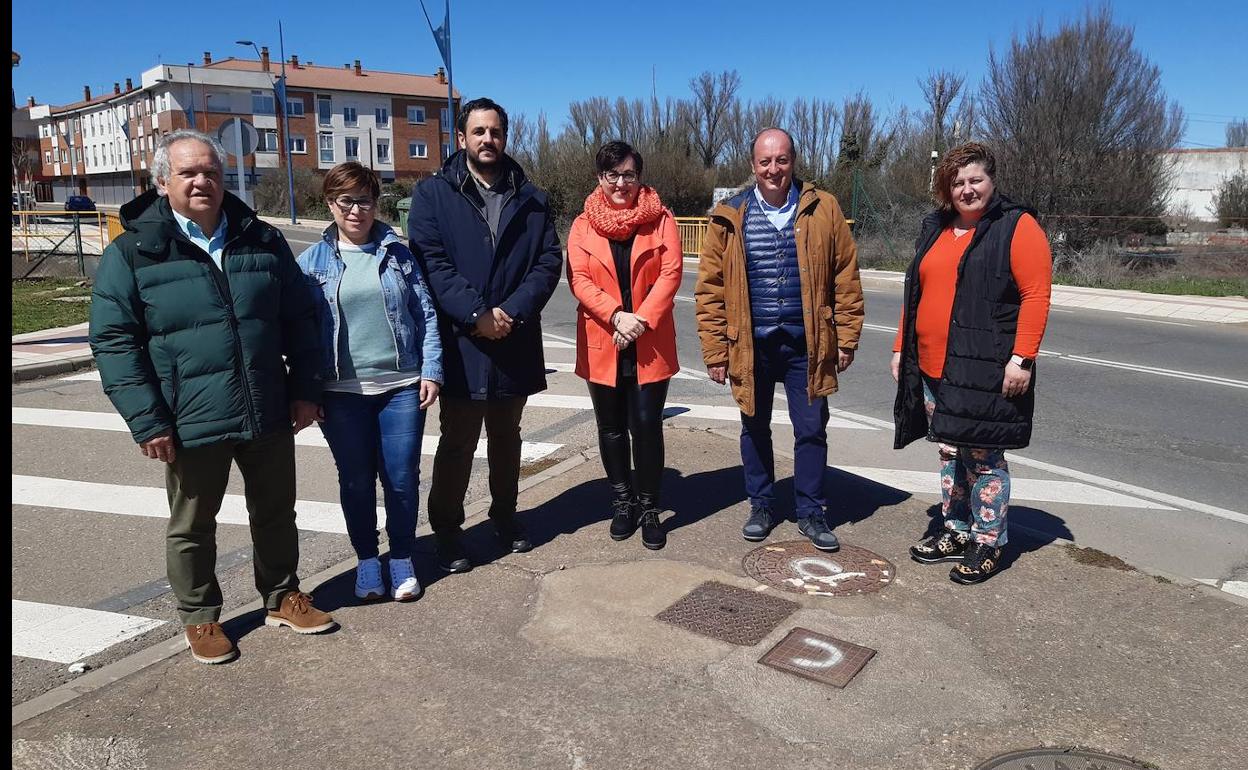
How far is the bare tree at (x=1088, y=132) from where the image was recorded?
20.3m

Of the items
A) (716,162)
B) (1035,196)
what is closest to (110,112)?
(716,162)

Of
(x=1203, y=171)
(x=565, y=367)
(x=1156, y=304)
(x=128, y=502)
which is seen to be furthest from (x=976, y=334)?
(x=1203, y=171)

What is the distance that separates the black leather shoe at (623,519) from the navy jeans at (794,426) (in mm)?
629

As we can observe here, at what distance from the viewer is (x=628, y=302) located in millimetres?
4410

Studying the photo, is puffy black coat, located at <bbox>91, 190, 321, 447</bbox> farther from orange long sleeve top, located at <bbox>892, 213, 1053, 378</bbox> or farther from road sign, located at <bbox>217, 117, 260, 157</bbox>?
road sign, located at <bbox>217, 117, 260, 157</bbox>

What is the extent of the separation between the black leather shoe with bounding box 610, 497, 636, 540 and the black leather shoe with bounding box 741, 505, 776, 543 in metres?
0.57

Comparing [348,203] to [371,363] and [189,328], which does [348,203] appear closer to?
[371,363]

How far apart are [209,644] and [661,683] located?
1.70 m

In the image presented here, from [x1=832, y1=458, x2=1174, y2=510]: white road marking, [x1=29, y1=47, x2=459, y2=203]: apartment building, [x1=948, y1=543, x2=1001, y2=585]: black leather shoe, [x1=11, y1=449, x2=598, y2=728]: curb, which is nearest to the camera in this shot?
[x1=11, y1=449, x2=598, y2=728]: curb

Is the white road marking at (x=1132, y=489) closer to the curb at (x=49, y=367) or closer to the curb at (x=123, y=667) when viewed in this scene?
the curb at (x=123, y=667)

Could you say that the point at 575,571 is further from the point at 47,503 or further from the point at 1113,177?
the point at 1113,177

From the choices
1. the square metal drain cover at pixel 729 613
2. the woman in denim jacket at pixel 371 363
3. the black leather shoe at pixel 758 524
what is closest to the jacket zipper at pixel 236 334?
the woman in denim jacket at pixel 371 363

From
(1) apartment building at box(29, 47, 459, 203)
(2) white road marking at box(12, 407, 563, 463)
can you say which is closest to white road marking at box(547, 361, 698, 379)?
(2) white road marking at box(12, 407, 563, 463)

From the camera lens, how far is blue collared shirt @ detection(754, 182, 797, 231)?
4375 millimetres
